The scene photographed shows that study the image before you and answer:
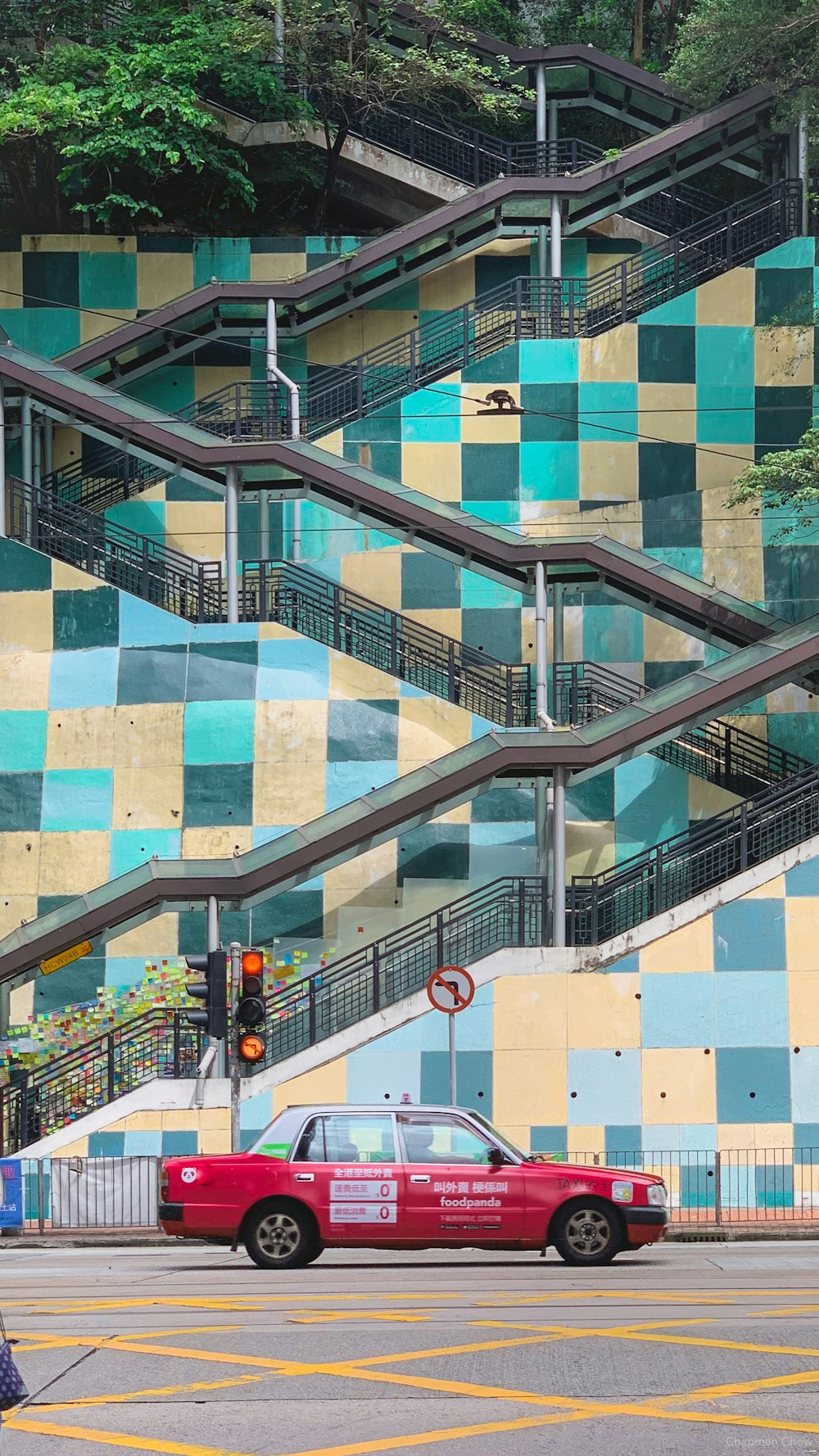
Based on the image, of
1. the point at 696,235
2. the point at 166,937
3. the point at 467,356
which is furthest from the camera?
the point at 696,235

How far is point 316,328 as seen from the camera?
40188 millimetres

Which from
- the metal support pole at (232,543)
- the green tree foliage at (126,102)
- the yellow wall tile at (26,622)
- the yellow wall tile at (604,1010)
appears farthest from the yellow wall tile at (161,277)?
the yellow wall tile at (604,1010)

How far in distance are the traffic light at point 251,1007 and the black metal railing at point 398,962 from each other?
385cm

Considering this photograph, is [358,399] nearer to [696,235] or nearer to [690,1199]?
[696,235]

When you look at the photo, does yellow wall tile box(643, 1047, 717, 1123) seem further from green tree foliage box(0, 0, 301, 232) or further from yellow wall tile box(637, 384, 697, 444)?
green tree foliage box(0, 0, 301, 232)

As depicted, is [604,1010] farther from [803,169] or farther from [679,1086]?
[803,169]

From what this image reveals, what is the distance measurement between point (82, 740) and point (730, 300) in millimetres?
14981

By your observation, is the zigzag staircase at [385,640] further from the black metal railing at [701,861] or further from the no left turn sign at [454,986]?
the no left turn sign at [454,986]

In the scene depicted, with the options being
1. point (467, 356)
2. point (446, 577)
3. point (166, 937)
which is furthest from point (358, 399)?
point (166, 937)

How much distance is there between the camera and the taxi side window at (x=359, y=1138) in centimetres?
1781

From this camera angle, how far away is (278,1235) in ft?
58.1

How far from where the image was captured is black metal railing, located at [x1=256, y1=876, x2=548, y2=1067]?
2723 cm

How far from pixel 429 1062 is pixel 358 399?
1568 centimetres

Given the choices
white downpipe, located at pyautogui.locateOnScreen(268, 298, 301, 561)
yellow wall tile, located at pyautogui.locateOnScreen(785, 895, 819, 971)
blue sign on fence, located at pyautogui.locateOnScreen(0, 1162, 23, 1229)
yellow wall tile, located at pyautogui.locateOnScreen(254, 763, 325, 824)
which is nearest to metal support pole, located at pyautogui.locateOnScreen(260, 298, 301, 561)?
white downpipe, located at pyautogui.locateOnScreen(268, 298, 301, 561)
